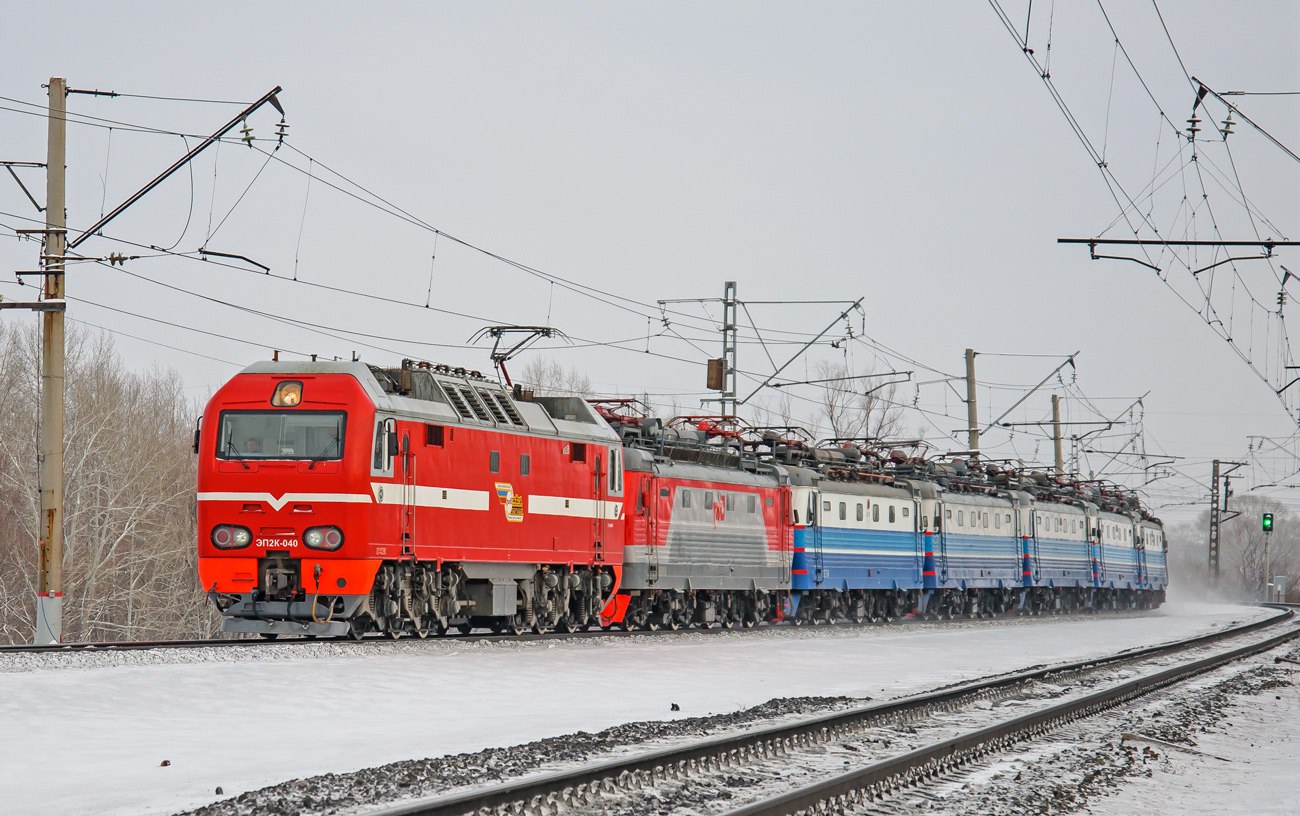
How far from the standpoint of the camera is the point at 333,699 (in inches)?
663

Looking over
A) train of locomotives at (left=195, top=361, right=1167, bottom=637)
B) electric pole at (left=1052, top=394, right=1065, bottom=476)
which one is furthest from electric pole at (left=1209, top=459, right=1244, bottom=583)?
train of locomotives at (left=195, top=361, right=1167, bottom=637)

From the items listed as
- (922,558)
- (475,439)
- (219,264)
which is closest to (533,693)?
(475,439)

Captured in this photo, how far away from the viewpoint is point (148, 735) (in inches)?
540

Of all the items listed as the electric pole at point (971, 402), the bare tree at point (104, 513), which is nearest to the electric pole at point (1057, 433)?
the electric pole at point (971, 402)

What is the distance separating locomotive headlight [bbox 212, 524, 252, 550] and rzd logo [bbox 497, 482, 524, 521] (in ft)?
16.4

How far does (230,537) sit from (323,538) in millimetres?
1453

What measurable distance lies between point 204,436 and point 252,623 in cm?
303

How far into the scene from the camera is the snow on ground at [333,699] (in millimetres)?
11797

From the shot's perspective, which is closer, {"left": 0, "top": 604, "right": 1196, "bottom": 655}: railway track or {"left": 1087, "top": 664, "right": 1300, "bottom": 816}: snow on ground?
{"left": 1087, "top": 664, "right": 1300, "bottom": 816}: snow on ground

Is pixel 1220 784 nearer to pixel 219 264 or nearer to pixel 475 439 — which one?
pixel 475 439

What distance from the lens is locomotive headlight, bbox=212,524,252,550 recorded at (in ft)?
72.7

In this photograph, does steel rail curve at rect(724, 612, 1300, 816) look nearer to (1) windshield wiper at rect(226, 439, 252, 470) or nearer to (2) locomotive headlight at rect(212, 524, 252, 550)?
(2) locomotive headlight at rect(212, 524, 252, 550)

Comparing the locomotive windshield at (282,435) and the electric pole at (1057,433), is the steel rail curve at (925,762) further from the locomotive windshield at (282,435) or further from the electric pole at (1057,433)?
the electric pole at (1057,433)

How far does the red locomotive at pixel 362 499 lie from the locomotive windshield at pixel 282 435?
22 millimetres
